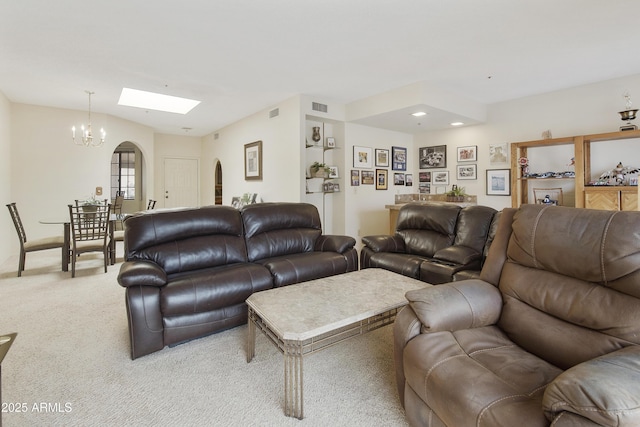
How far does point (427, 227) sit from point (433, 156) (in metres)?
3.07

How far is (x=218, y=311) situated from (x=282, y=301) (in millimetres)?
720

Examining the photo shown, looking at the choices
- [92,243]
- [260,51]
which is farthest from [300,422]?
[92,243]

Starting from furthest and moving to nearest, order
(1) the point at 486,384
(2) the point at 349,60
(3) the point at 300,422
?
1. (2) the point at 349,60
2. (3) the point at 300,422
3. (1) the point at 486,384

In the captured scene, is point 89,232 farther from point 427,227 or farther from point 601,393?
point 601,393

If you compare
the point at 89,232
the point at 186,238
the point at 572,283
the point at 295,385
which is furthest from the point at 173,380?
the point at 89,232

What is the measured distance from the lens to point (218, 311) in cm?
242

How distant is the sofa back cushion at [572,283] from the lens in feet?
4.25

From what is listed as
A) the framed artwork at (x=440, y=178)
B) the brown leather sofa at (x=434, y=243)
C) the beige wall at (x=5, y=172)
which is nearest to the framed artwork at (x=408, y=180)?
the framed artwork at (x=440, y=178)

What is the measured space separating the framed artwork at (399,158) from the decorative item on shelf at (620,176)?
2977mm

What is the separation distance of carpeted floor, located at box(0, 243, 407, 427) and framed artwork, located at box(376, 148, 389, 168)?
3.89 metres

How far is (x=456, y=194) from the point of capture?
5715 millimetres

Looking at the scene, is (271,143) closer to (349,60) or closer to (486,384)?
(349,60)

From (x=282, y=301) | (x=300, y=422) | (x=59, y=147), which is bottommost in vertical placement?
(x=300, y=422)

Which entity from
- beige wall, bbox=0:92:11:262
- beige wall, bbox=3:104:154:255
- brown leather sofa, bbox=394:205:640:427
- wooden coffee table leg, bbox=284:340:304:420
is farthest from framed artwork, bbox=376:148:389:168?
beige wall, bbox=0:92:11:262
